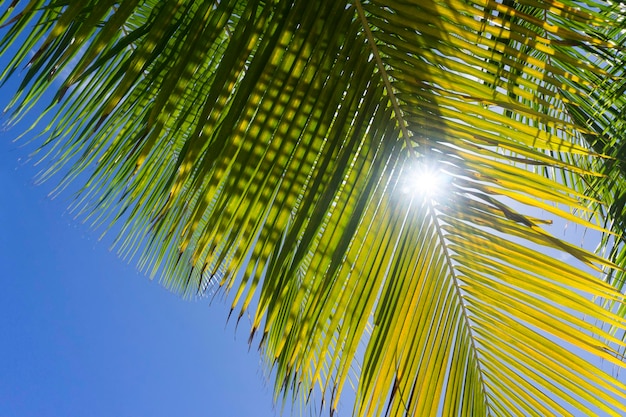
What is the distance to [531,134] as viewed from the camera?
2.18ft

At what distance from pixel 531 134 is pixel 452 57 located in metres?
0.14

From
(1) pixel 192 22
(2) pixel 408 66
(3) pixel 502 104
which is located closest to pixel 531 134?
(3) pixel 502 104

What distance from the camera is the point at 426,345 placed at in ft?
2.51

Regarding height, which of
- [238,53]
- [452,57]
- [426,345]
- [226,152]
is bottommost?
[426,345]

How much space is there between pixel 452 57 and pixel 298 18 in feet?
0.68

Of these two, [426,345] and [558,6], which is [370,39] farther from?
[426,345]

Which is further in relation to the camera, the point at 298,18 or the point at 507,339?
the point at 507,339

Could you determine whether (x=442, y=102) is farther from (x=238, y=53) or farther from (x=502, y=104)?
(x=238, y=53)

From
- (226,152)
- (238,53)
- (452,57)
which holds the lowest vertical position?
(226,152)

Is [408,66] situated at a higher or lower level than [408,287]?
higher

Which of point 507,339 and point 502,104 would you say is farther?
point 507,339

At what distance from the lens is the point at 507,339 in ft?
2.51

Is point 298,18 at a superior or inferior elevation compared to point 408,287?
superior

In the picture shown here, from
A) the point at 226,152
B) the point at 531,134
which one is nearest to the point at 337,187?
the point at 226,152
